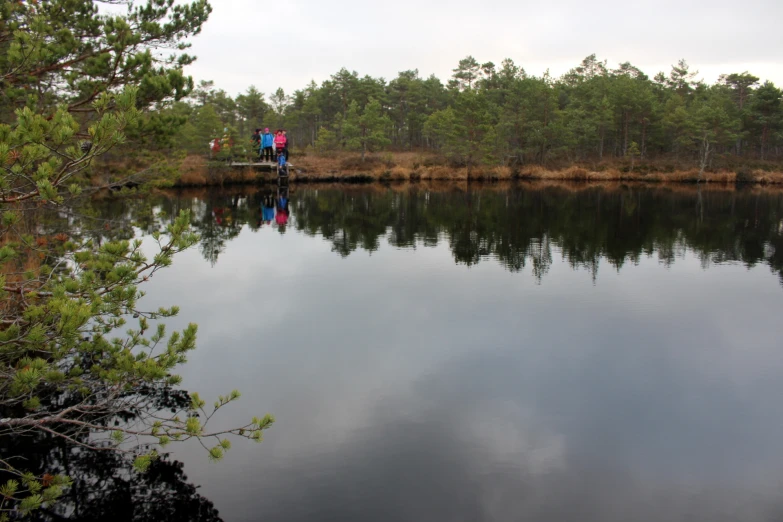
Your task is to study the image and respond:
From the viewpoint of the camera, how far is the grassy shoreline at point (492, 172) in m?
44.8

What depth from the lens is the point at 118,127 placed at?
3.83m

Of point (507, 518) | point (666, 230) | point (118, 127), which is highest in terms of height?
point (118, 127)

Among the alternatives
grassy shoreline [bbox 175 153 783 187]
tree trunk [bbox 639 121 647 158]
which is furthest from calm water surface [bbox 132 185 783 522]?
tree trunk [bbox 639 121 647 158]

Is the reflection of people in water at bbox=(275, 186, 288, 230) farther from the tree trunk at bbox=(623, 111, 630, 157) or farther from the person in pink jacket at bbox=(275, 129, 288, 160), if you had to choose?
the tree trunk at bbox=(623, 111, 630, 157)

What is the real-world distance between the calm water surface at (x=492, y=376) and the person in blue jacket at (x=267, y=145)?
17.7 meters

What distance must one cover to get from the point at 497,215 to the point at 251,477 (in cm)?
2097

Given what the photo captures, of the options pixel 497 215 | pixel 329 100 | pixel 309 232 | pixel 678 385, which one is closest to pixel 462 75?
pixel 329 100

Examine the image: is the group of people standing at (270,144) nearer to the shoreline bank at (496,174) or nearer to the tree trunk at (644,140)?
the shoreline bank at (496,174)

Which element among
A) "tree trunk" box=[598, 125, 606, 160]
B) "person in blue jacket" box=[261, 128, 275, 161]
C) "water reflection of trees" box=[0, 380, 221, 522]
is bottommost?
"water reflection of trees" box=[0, 380, 221, 522]

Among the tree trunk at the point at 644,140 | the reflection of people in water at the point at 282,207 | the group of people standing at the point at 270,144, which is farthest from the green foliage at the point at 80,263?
the tree trunk at the point at 644,140

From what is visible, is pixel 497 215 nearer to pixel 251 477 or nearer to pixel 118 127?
pixel 251 477

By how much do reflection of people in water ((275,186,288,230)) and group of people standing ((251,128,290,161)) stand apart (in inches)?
83.0

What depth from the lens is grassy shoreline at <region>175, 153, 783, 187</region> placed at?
147 feet

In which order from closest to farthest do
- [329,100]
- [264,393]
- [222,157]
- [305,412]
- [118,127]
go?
[118,127] < [305,412] < [264,393] < [222,157] < [329,100]
